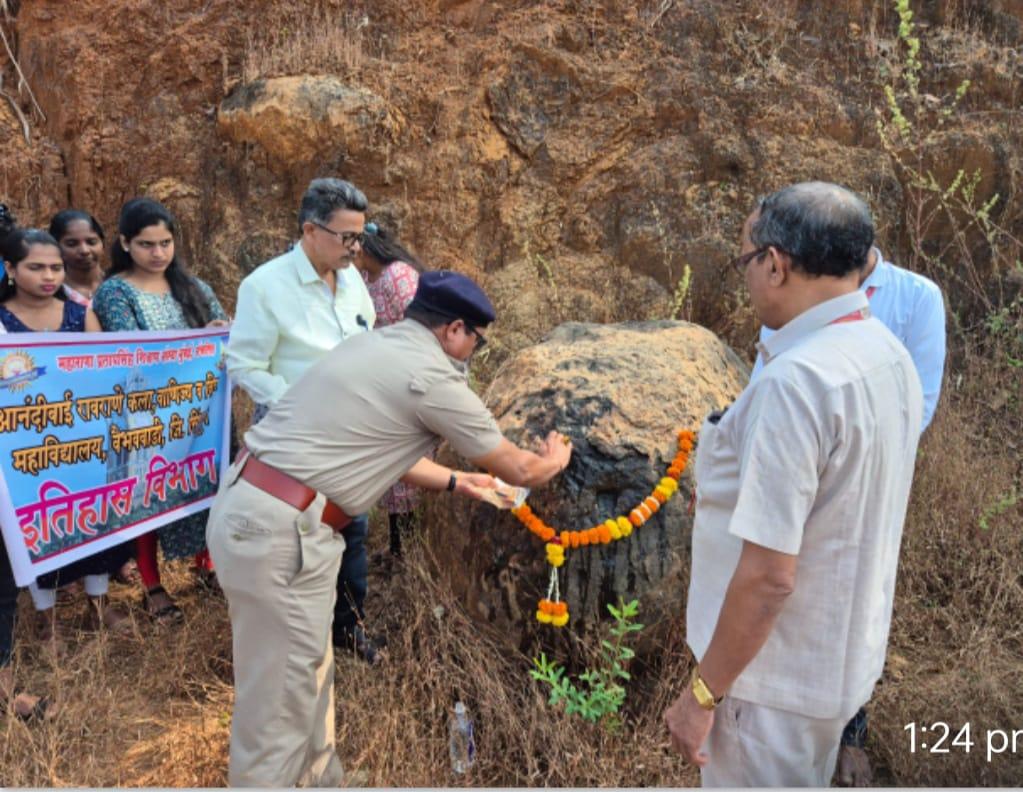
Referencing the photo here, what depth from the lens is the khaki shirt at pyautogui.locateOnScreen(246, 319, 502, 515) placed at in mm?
2270

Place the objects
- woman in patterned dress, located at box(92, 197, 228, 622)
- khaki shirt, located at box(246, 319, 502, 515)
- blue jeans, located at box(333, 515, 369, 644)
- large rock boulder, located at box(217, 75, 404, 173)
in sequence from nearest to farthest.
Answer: khaki shirt, located at box(246, 319, 502, 515), blue jeans, located at box(333, 515, 369, 644), woman in patterned dress, located at box(92, 197, 228, 622), large rock boulder, located at box(217, 75, 404, 173)

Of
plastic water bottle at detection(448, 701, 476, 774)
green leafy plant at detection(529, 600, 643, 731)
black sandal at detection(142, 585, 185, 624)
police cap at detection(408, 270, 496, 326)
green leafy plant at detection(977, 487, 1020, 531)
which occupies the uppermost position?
police cap at detection(408, 270, 496, 326)

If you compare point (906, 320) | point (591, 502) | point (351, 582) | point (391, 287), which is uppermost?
point (906, 320)

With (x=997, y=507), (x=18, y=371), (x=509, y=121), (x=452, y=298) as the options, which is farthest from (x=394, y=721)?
(x=509, y=121)

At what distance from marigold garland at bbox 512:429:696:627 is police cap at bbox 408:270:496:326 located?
72 centimetres

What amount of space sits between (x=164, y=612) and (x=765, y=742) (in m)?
2.84

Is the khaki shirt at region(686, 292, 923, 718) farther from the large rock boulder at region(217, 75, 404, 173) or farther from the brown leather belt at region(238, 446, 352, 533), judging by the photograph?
the large rock boulder at region(217, 75, 404, 173)

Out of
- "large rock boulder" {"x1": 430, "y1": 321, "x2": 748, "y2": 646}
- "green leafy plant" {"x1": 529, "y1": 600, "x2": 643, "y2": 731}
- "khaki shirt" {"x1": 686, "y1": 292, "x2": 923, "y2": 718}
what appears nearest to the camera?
"khaki shirt" {"x1": 686, "y1": 292, "x2": 923, "y2": 718}

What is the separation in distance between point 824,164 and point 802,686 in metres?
5.54

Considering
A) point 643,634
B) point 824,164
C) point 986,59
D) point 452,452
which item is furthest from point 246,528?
point 986,59

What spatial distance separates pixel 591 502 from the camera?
280 cm

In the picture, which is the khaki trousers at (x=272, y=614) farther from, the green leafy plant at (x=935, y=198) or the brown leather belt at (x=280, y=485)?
the green leafy plant at (x=935, y=198)

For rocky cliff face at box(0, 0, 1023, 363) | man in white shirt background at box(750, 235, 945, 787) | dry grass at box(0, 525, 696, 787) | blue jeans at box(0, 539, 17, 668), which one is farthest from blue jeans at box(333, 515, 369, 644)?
rocky cliff face at box(0, 0, 1023, 363)

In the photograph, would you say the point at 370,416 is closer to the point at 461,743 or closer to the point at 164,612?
the point at 461,743
